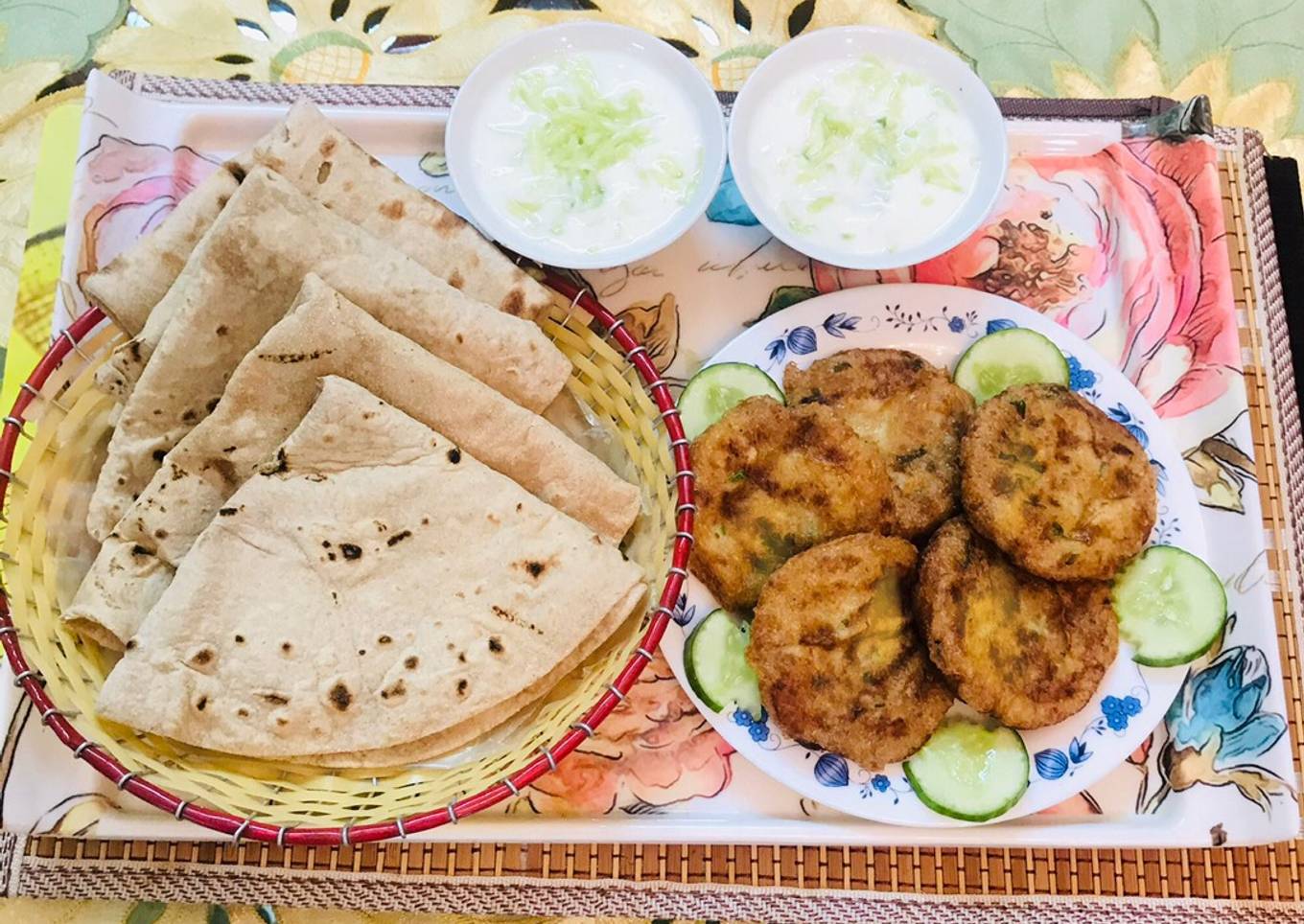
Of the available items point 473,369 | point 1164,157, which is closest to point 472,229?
point 473,369

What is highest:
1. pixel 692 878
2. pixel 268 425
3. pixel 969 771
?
pixel 268 425

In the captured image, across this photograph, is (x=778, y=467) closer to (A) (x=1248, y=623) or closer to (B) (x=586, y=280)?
(B) (x=586, y=280)

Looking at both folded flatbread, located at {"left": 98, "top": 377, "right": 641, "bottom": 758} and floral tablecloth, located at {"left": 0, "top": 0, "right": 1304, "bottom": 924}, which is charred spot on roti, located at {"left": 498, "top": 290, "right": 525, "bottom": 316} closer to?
folded flatbread, located at {"left": 98, "top": 377, "right": 641, "bottom": 758}

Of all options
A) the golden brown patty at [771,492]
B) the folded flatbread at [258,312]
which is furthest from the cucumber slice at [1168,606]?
the folded flatbread at [258,312]

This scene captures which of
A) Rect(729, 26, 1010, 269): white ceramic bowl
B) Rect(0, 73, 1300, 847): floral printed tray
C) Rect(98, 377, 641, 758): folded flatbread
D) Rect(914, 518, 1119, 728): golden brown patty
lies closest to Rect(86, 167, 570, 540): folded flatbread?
Rect(98, 377, 641, 758): folded flatbread

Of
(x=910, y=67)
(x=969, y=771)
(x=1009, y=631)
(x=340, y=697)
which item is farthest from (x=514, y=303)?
(x=969, y=771)

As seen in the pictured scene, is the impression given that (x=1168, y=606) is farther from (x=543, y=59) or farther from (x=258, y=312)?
(x=258, y=312)
